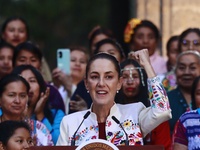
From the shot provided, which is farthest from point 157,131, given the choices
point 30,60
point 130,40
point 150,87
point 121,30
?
point 121,30

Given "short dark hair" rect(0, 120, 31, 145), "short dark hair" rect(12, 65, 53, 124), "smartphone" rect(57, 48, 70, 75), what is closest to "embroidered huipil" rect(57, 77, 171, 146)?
"short dark hair" rect(0, 120, 31, 145)

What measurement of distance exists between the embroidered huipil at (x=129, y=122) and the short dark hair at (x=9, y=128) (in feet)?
1.54

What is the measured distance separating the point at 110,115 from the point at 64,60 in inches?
119

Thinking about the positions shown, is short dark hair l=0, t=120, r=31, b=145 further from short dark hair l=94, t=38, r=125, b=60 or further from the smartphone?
short dark hair l=94, t=38, r=125, b=60

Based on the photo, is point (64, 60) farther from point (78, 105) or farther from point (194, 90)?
point (194, 90)

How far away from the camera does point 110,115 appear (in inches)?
331

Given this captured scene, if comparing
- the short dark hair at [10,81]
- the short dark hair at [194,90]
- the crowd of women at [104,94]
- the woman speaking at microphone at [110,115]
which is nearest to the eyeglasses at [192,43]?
the crowd of women at [104,94]

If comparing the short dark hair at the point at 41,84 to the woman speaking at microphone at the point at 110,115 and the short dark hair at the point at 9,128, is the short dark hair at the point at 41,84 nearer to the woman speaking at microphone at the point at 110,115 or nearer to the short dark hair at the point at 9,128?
the short dark hair at the point at 9,128

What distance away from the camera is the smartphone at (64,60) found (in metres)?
11.3

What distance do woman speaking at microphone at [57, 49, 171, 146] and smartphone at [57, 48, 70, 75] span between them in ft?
9.22

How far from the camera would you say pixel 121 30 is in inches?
779

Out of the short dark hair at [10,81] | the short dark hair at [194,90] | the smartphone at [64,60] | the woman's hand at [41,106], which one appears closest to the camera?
the short dark hair at [10,81]

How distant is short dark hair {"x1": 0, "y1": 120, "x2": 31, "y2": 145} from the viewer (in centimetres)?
863

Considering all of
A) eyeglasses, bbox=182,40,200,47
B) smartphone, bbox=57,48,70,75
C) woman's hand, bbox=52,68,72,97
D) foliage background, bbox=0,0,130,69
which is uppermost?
foliage background, bbox=0,0,130,69
